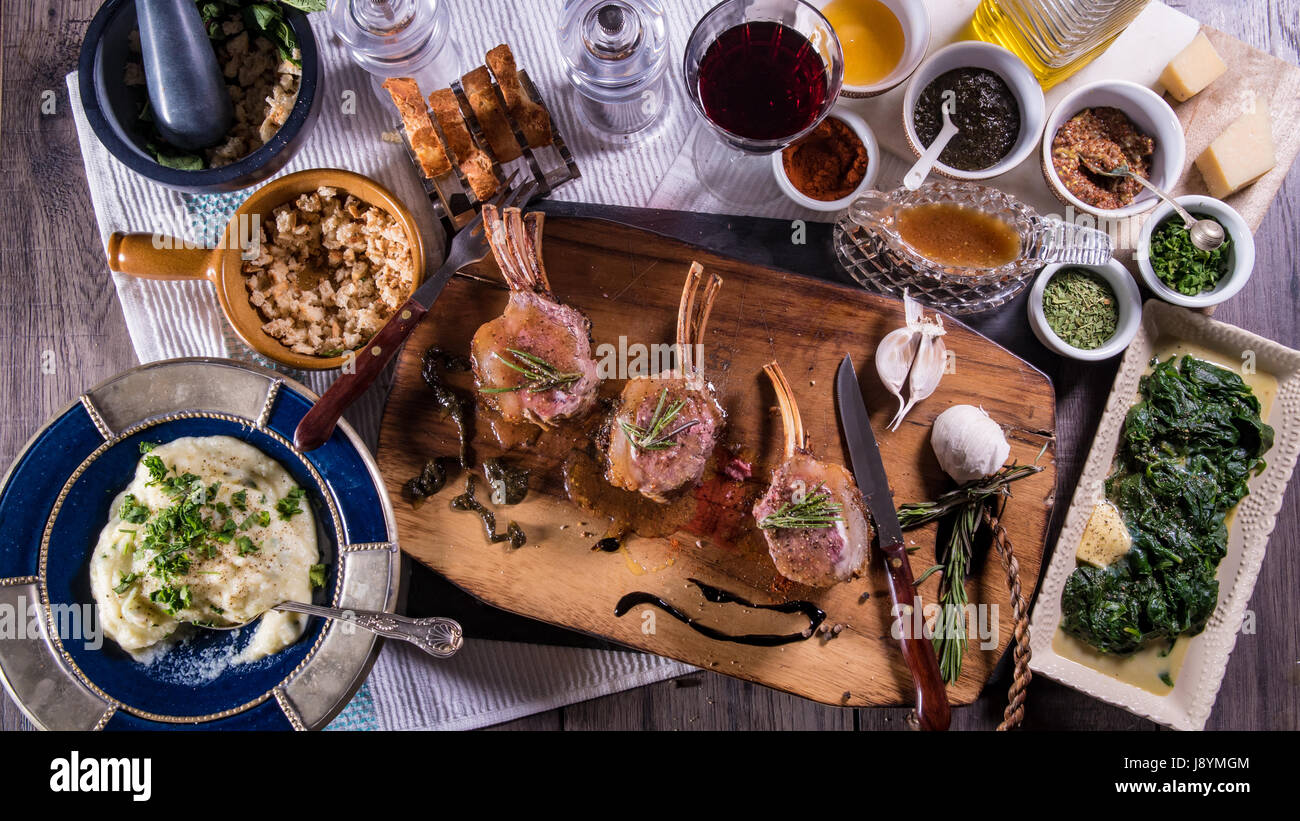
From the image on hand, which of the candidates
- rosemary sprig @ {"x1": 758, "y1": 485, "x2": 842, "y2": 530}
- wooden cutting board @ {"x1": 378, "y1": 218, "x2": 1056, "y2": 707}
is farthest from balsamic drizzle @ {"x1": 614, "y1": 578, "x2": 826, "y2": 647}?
rosemary sprig @ {"x1": 758, "y1": 485, "x2": 842, "y2": 530}

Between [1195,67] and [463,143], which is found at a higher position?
[1195,67]

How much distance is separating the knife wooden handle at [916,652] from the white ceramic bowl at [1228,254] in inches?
42.2

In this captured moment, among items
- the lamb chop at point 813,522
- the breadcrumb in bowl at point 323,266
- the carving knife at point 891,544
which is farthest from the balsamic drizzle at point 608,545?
the breadcrumb in bowl at point 323,266

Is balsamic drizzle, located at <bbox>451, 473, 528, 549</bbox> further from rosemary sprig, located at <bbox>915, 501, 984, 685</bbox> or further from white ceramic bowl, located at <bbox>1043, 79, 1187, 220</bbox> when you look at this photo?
white ceramic bowl, located at <bbox>1043, 79, 1187, 220</bbox>

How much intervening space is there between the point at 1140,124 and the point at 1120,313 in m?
0.56

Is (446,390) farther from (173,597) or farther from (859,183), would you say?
(859,183)

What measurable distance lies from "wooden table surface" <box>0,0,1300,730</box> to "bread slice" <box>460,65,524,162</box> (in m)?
1.26

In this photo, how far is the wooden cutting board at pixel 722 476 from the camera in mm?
2107

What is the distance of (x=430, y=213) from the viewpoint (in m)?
2.31

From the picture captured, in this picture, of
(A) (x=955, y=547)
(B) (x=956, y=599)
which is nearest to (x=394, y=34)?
(A) (x=955, y=547)

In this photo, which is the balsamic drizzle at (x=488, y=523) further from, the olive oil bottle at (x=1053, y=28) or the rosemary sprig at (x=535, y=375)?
the olive oil bottle at (x=1053, y=28)

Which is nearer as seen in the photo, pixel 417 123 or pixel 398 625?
pixel 398 625
